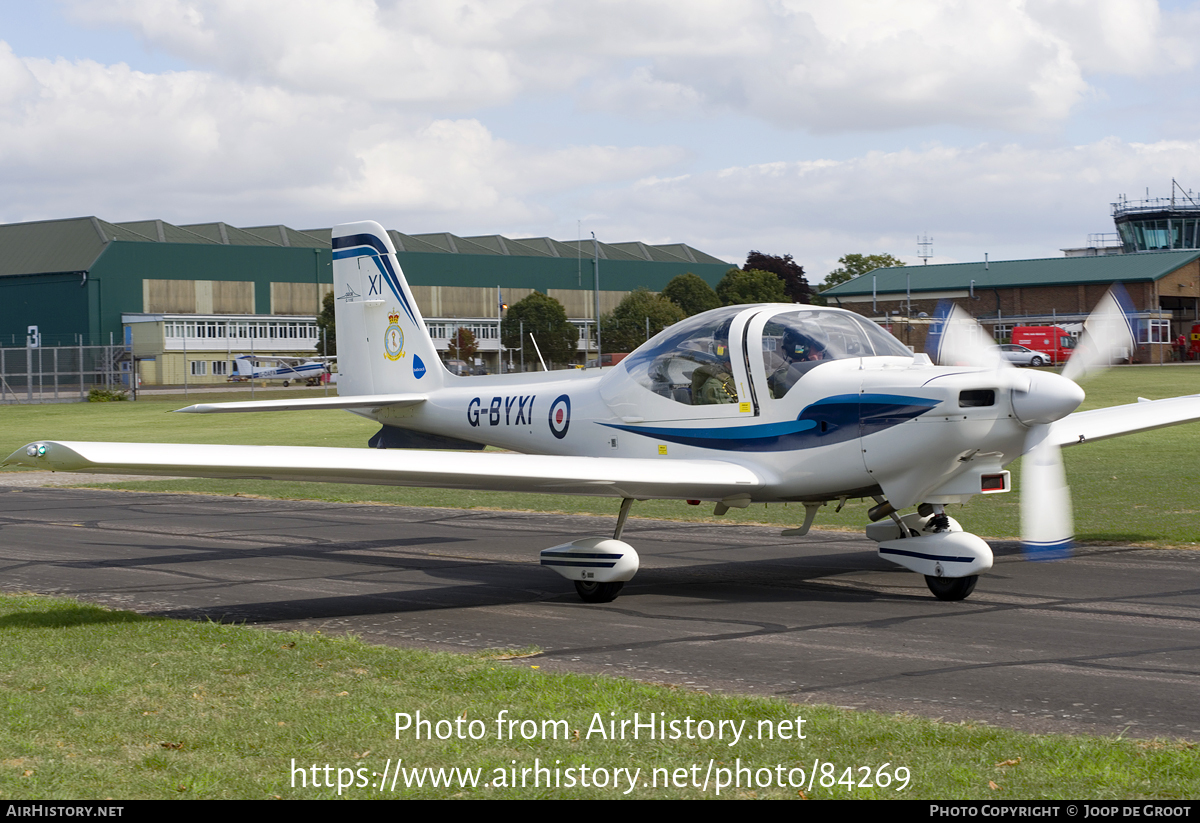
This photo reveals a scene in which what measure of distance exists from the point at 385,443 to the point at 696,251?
11780 centimetres

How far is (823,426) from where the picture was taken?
1009cm

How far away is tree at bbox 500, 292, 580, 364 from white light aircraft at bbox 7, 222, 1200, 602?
72.7 metres

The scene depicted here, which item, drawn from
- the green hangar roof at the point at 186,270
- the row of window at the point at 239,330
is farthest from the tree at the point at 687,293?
the row of window at the point at 239,330

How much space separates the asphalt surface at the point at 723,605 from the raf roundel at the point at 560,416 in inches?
56.1

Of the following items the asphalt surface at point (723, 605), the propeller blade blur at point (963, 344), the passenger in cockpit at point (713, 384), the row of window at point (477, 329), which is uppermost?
the row of window at point (477, 329)

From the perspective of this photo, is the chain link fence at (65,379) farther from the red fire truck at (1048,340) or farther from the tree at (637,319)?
the red fire truck at (1048,340)

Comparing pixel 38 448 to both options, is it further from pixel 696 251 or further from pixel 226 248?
pixel 696 251

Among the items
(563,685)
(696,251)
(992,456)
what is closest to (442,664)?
(563,685)

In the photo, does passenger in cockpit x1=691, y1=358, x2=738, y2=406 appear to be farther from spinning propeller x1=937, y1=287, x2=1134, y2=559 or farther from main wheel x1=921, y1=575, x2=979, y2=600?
main wheel x1=921, y1=575, x2=979, y2=600

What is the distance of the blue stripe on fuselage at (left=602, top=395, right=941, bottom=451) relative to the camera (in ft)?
31.9

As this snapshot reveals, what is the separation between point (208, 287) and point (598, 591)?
98.4 meters

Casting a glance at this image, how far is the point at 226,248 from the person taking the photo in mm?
103125

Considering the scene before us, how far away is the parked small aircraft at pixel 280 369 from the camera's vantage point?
8100 cm

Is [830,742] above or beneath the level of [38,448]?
beneath
